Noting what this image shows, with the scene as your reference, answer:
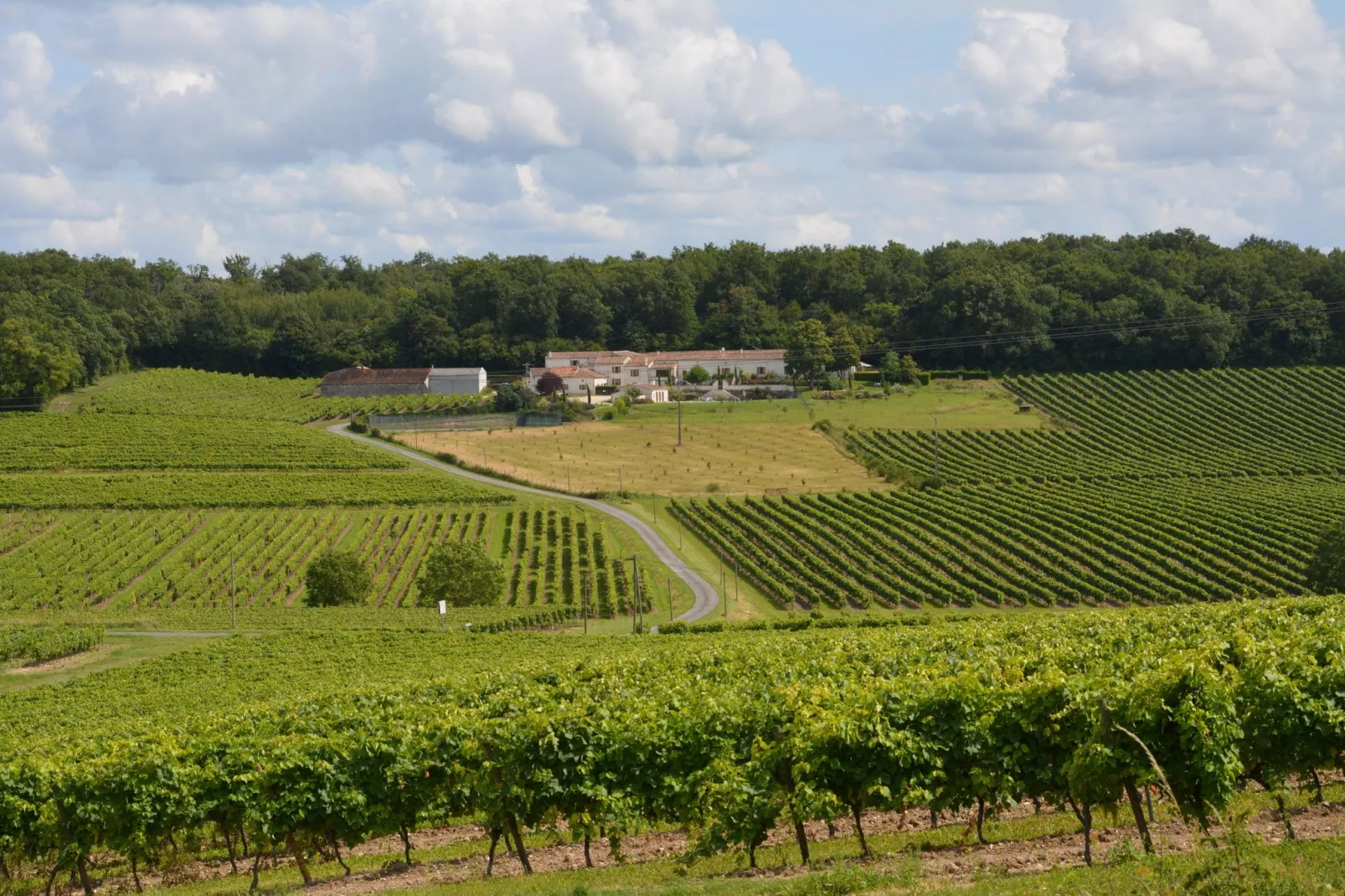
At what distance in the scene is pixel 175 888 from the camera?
19.3 metres

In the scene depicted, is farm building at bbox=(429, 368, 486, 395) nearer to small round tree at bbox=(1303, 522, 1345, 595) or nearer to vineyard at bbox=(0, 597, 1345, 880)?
small round tree at bbox=(1303, 522, 1345, 595)

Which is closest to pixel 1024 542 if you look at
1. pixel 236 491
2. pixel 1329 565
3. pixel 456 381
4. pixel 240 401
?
pixel 1329 565

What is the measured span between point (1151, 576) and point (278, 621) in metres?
38.8

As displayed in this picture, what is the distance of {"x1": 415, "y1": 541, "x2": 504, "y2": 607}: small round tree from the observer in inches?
2269

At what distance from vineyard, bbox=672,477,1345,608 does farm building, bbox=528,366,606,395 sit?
1810 inches

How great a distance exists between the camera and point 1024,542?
64.9 meters

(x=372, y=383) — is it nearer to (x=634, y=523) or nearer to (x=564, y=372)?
(x=564, y=372)

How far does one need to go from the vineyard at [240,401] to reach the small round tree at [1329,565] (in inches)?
2819

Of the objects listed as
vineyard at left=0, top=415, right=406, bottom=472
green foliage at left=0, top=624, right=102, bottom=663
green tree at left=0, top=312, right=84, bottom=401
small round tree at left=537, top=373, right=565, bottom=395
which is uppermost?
green tree at left=0, top=312, right=84, bottom=401

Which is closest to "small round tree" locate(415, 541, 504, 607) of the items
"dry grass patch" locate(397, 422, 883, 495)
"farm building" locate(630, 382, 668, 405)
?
"dry grass patch" locate(397, 422, 883, 495)

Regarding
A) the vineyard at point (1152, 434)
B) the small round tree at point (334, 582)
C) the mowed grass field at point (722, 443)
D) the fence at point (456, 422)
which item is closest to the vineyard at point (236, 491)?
the mowed grass field at point (722, 443)

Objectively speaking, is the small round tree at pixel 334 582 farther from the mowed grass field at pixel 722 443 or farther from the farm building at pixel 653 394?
the farm building at pixel 653 394

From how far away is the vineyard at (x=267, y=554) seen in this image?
195ft

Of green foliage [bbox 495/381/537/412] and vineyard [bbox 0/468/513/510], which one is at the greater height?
green foliage [bbox 495/381/537/412]
